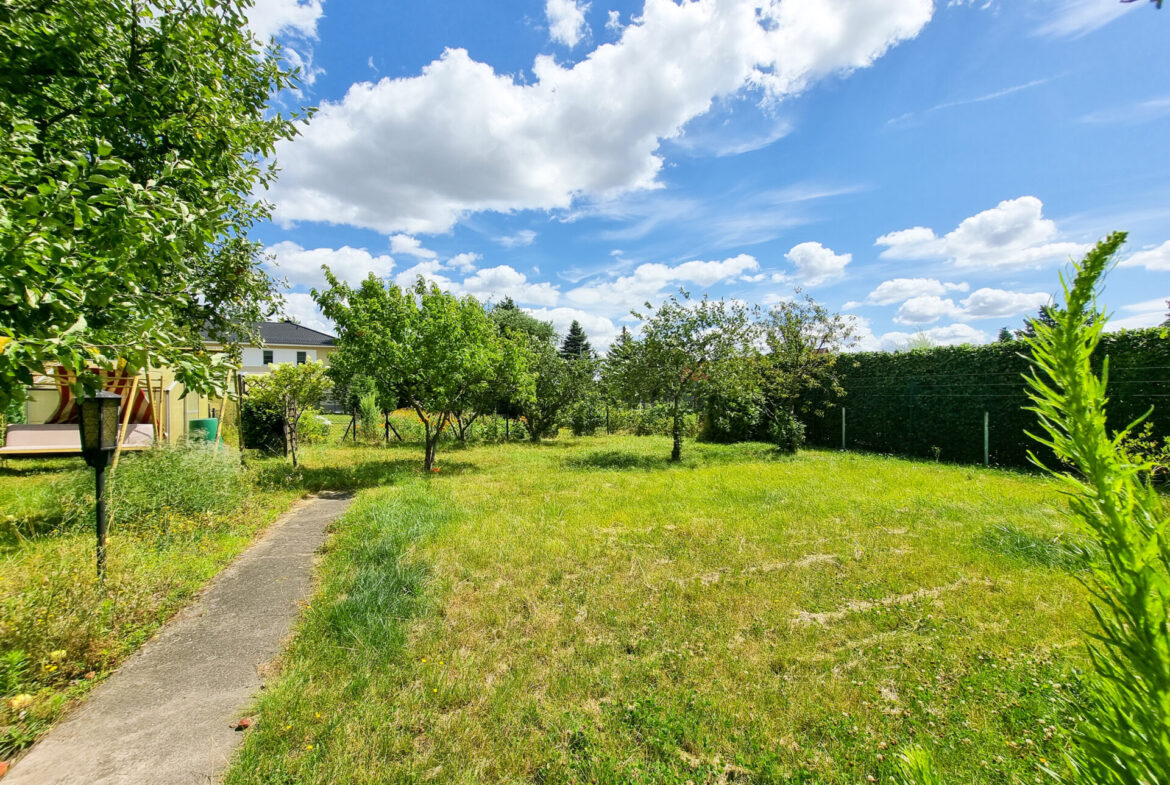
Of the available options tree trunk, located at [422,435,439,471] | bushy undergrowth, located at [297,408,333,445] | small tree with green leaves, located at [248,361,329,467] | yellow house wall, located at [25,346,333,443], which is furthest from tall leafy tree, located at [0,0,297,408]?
bushy undergrowth, located at [297,408,333,445]

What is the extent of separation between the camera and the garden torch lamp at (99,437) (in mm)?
4176

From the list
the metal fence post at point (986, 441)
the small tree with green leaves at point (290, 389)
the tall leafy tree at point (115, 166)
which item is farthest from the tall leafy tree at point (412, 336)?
the metal fence post at point (986, 441)

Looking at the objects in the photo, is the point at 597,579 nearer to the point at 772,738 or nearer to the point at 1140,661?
the point at 772,738

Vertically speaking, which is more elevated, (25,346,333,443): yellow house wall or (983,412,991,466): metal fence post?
(25,346,333,443): yellow house wall

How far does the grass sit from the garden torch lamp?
264 mm

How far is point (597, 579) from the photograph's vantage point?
496cm

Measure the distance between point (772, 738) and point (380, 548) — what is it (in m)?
4.14

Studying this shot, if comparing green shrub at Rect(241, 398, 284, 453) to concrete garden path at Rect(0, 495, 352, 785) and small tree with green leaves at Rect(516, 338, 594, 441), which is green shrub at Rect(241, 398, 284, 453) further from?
concrete garden path at Rect(0, 495, 352, 785)

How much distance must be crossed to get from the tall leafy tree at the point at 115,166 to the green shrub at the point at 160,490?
6.45 ft

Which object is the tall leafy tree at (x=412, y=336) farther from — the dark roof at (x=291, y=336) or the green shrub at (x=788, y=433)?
the dark roof at (x=291, y=336)

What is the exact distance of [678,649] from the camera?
12.5 ft

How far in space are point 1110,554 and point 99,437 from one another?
A: 19.1 feet

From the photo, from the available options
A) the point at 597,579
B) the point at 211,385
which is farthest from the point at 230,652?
the point at 597,579

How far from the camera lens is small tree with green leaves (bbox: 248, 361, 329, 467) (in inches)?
422
